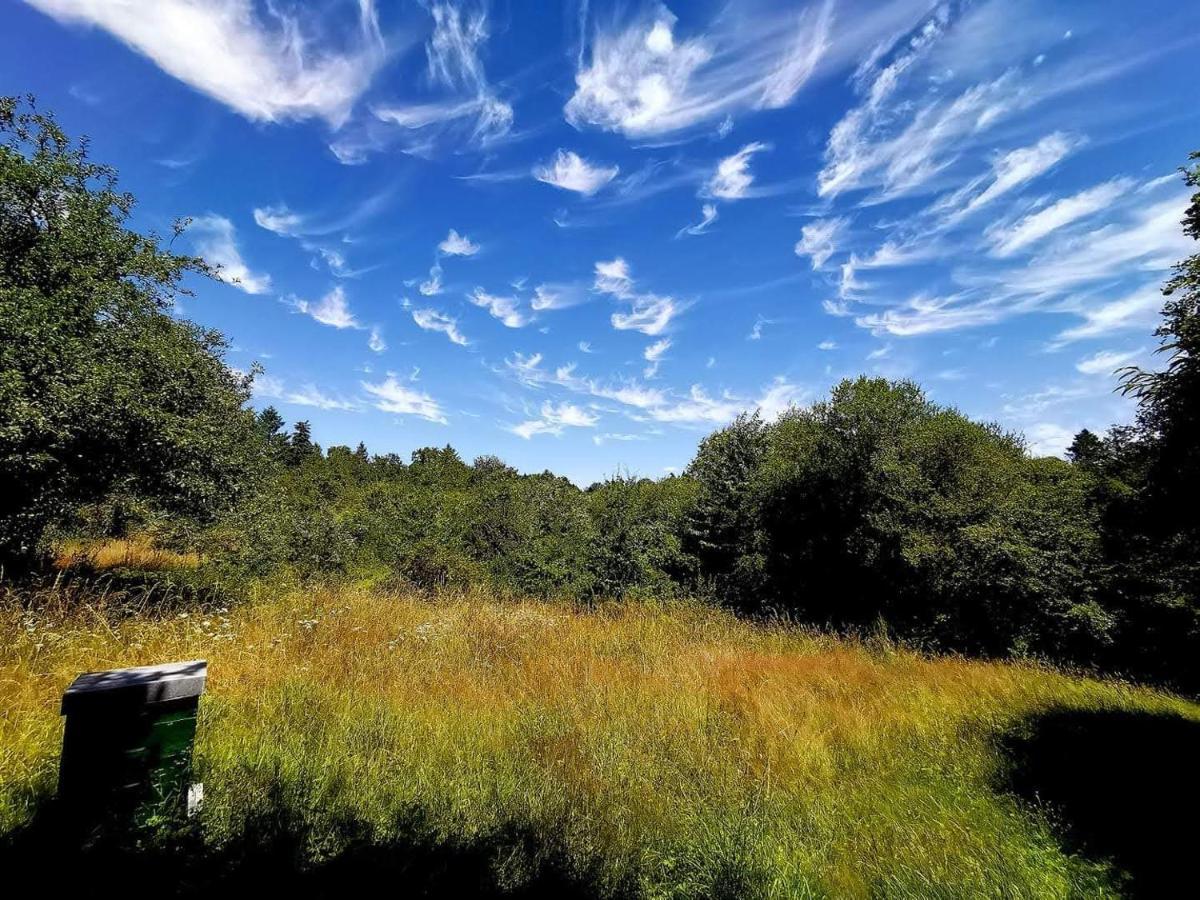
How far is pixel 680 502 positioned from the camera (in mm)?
18750

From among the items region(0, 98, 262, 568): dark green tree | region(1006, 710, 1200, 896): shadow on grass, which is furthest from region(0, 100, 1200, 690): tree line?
region(1006, 710, 1200, 896): shadow on grass

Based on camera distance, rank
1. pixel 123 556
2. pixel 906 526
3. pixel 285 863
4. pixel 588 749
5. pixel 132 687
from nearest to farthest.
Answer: pixel 132 687
pixel 285 863
pixel 588 749
pixel 906 526
pixel 123 556

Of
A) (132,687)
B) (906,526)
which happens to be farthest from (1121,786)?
(906,526)

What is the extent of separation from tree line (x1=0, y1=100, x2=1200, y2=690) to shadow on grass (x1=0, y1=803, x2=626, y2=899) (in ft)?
20.2

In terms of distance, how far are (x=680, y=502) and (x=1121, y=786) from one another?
14.4 metres

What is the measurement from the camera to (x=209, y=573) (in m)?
10.6

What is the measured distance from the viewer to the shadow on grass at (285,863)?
2.07 m

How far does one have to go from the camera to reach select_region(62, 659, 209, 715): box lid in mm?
2004

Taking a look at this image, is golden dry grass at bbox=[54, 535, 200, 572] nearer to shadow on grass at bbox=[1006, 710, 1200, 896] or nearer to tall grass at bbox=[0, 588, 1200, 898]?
tall grass at bbox=[0, 588, 1200, 898]

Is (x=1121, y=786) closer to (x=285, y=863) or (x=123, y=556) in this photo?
(x=285, y=863)

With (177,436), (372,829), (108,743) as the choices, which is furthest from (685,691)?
(177,436)

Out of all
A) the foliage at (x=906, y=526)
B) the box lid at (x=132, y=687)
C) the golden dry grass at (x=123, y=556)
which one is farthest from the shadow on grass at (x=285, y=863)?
the foliage at (x=906, y=526)

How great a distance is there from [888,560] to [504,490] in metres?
12.3

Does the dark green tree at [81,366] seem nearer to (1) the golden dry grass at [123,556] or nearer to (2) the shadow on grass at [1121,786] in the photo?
(1) the golden dry grass at [123,556]
